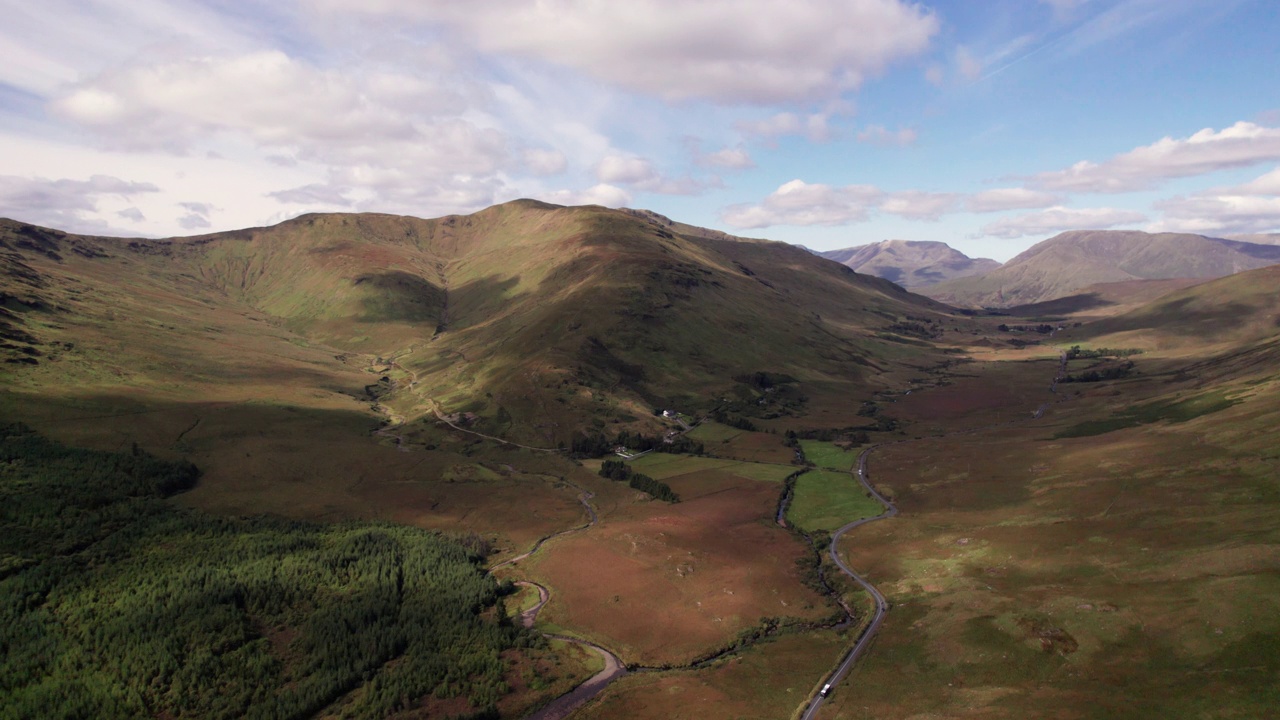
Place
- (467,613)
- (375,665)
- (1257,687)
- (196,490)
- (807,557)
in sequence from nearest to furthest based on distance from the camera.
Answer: (1257,687), (375,665), (467,613), (807,557), (196,490)

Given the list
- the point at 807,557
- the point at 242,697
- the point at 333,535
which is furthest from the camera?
the point at 333,535

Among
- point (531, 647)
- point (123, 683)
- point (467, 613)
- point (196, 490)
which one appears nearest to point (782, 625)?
point (531, 647)

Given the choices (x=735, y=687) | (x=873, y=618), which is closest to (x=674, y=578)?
(x=735, y=687)

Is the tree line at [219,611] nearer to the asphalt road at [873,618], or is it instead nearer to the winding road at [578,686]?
the winding road at [578,686]

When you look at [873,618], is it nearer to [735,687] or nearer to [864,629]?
[864,629]

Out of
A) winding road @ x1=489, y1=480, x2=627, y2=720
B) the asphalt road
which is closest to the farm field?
winding road @ x1=489, y1=480, x2=627, y2=720

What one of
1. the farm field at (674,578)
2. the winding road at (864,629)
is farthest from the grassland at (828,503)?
the farm field at (674,578)

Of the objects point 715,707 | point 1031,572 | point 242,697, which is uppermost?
point 1031,572

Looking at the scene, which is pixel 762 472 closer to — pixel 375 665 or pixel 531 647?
pixel 531 647

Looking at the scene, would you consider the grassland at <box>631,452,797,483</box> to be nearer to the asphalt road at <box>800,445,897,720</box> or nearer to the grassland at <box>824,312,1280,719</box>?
the asphalt road at <box>800,445,897,720</box>
